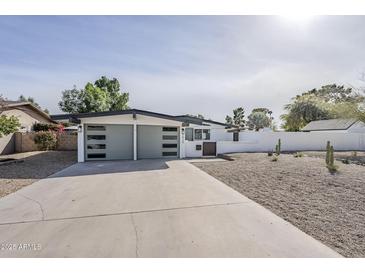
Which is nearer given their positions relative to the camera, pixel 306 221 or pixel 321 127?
pixel 306 221

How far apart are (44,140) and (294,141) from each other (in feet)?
66.2

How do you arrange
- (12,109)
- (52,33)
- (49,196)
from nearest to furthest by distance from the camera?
1. (49,196)
2. (52,33)
3. (12,109)

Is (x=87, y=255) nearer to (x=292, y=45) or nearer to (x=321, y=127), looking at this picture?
(x=292, y=45)

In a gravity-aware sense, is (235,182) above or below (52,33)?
below

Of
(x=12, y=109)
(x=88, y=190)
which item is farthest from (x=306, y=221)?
(x=12, y=109)

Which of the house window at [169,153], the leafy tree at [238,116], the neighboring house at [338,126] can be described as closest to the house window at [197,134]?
the house window at [169,153]

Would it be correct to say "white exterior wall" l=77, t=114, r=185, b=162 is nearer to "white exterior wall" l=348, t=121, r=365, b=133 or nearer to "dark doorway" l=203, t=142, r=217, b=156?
"dark doorway" l=203, t=142, r=217, b=156

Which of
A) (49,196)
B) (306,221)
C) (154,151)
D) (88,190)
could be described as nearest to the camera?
(306,221)

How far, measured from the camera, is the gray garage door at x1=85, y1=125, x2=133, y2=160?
1177 cm

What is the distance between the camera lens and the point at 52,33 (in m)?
6.69

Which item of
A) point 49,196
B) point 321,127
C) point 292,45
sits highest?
point 292,45

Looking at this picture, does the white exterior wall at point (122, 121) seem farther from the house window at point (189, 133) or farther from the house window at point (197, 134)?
the house window at point (197, 134)

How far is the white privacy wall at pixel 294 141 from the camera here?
653 inches

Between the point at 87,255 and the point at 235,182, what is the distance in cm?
513
